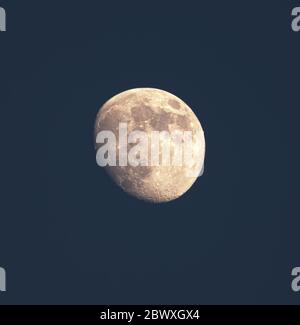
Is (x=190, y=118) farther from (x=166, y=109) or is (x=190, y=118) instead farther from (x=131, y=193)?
(x=131, y=193)

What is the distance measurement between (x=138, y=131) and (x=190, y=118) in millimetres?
1833

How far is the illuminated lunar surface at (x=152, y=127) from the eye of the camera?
19.8 metres

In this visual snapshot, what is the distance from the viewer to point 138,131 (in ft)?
64.2

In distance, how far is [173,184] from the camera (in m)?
20.2

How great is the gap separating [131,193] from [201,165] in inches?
83.8

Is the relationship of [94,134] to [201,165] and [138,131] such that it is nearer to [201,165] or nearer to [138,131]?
[138,131]

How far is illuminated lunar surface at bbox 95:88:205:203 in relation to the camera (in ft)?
65.0

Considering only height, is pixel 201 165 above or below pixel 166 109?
below

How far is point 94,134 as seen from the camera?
2058cm

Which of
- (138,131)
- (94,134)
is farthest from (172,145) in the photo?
(94,134)

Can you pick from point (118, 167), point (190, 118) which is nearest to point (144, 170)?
point (118, 167)

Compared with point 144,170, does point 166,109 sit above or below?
above

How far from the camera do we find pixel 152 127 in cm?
1967

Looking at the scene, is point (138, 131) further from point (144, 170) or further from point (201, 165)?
point (201, 165)
